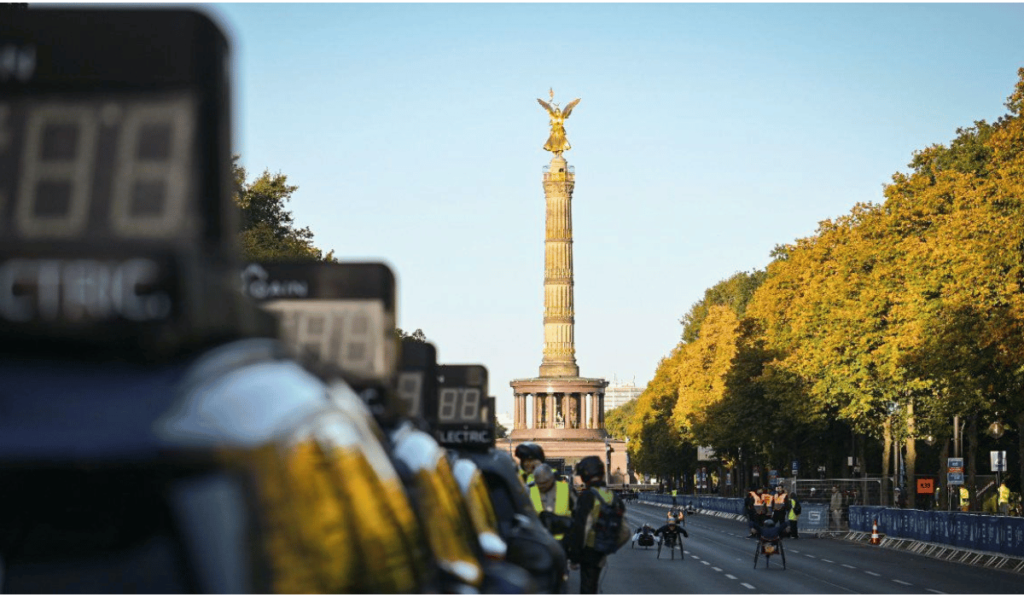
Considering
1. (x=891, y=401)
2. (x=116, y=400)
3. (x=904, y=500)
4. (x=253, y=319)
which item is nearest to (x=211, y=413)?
(x=116, y=400)

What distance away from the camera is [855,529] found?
6144 centimetres

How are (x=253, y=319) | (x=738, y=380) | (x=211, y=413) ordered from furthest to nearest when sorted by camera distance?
(x=738, y=380), (x=253, y=319), (x=211, y=413)

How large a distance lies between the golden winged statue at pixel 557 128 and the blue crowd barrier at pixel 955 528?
121930 millimetres

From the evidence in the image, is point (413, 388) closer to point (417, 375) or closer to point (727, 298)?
point (417, 375)

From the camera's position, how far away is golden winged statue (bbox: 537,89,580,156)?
179 m

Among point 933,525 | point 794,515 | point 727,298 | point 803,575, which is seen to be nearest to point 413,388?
point 803,575

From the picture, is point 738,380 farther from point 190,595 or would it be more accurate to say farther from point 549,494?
point 190,595

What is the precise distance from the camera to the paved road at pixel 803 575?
2980 cm

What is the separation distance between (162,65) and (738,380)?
3625 inches

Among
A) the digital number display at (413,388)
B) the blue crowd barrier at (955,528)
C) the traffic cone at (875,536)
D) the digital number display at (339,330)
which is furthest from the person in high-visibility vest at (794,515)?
the digital number display at (339,330)

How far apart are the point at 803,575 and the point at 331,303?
983 inches

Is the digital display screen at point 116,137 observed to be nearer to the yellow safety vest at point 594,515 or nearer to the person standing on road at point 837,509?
the yellow safety vest at point 594,515

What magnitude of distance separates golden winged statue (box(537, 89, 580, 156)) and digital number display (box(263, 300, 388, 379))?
167368 millimetres

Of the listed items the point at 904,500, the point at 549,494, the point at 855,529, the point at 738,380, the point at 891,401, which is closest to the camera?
the point at 549,494
